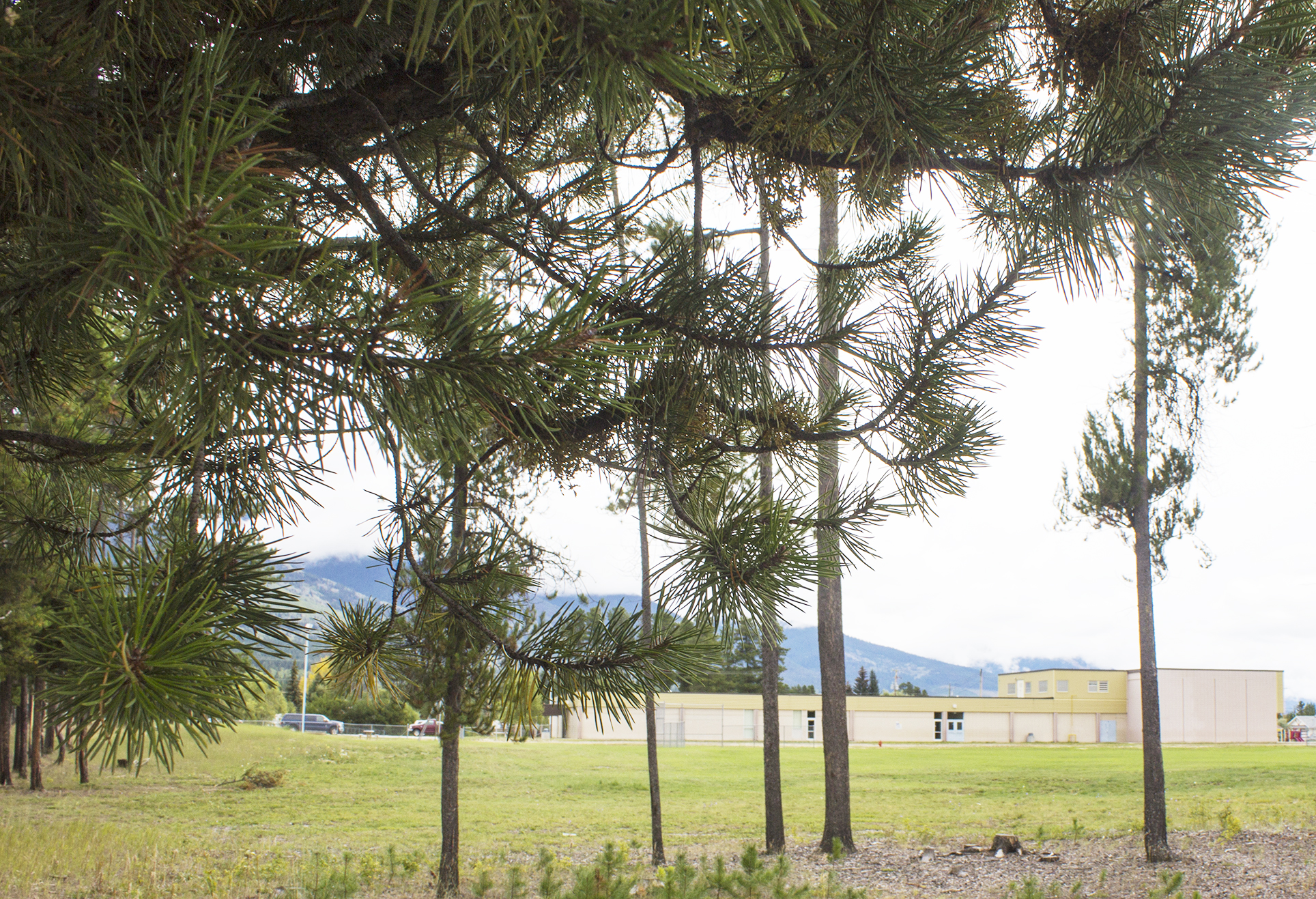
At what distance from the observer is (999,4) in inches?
69.5

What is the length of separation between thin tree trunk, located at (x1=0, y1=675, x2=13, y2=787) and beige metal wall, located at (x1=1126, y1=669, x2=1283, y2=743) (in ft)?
168

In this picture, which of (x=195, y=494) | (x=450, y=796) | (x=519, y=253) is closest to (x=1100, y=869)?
(x=450, y=796)

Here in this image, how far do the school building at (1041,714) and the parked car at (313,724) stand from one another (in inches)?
504

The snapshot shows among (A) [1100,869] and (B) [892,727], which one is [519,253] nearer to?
(A) [1100,869]

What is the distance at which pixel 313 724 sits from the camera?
173 feet

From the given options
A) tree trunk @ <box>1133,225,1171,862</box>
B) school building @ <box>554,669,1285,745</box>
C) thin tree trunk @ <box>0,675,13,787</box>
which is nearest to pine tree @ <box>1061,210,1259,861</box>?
tree trunk @ <box>1133,225,1171,862</box>

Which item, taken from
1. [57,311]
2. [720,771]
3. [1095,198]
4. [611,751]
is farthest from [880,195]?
[611,751]

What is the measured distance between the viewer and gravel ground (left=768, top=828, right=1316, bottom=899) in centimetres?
763

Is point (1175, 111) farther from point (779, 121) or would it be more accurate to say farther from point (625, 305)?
point (625, 305)

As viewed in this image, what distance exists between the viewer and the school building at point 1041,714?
156 ft

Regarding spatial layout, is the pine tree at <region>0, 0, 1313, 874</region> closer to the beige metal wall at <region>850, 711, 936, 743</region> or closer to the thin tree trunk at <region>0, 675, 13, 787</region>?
the thin tree trunk at <region>0, 675, 13, 787</region>

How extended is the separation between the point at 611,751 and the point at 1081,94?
3357 cm

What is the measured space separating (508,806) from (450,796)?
9.68m

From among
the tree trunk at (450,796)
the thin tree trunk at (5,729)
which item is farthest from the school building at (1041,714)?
the tree trunk at (450,796)
